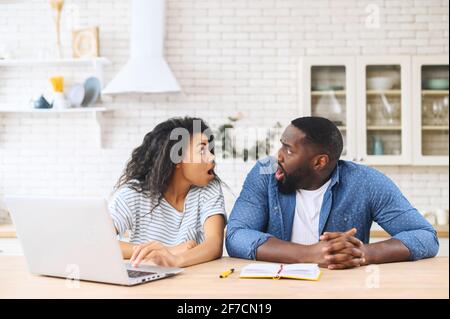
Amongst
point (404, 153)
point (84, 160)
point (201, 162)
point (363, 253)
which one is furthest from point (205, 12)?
point (363, 253)

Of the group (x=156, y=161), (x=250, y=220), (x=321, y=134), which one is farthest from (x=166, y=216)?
(x=321, y=134)

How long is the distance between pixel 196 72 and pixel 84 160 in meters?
1.12

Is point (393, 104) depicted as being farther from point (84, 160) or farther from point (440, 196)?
point (84, 160)

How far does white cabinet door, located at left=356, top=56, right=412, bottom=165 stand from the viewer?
4.74 m

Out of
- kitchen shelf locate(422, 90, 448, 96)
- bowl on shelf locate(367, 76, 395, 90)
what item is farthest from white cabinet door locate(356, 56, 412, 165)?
kitchen shelf locate(422, 90, 448, 96)

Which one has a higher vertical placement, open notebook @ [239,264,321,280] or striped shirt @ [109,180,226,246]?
striped shirt @ [109,180,226,246]

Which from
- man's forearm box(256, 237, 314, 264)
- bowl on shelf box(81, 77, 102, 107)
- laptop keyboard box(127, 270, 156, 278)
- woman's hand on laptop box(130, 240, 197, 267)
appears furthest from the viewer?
bowl on shelf box(81, 77, 102, 107)

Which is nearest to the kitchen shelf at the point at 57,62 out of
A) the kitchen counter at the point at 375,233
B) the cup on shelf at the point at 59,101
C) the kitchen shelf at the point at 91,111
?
the cup on shelf at the point at 59,101

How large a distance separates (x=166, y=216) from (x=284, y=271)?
75 cm

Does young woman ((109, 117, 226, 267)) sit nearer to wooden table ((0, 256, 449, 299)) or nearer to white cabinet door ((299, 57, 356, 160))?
wooden table ((0, 256, 449, 299))

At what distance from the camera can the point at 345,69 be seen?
4797 mm

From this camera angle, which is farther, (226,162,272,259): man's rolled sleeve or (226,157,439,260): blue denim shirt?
(226,157,439,260): blue denim shirt

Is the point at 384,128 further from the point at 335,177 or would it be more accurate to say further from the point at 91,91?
the point at 335,177

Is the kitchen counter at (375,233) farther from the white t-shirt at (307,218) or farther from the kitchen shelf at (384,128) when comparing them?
the white t-shirt at (307,218)
